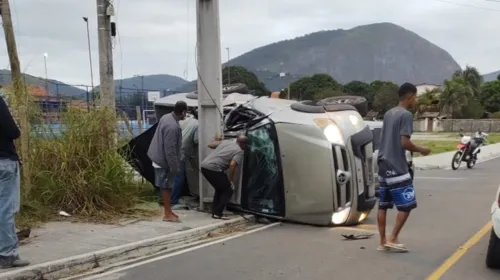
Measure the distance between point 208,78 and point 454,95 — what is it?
70.3 m

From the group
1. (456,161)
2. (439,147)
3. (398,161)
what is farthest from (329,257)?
(439,147)

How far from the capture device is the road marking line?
6.16m

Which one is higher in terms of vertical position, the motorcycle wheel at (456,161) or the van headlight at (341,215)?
the van headlight at (341,215)

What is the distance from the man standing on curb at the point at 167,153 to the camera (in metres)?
9.03

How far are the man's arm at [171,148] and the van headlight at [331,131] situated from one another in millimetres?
2217

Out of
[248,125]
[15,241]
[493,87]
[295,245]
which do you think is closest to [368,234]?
[295,245]

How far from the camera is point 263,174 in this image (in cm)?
930

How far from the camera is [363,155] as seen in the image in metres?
9.22

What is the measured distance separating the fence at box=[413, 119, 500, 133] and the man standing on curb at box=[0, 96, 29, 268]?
65219mm

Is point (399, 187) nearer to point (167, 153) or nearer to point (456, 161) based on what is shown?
point (167, 153)

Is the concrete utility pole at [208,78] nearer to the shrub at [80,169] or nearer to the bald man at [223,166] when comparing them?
the bald man at [223,166]

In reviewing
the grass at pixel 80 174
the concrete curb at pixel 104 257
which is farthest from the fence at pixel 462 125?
the concrete curb at pixel 104 257

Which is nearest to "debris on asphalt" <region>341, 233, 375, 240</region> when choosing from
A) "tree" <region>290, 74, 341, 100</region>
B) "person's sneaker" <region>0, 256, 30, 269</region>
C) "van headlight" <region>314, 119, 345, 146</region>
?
"van headlight" <region>314, 119, 345, 146</region>

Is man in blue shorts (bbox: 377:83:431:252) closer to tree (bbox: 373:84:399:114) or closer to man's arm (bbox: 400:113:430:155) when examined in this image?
man's arm (bbox: 400:113:430:155)
